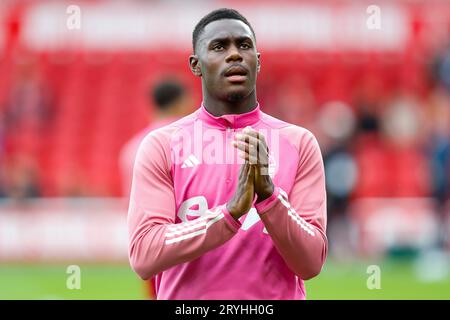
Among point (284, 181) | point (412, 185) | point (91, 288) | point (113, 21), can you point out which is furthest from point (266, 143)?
point (113, 21)

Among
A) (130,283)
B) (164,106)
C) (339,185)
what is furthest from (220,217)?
(339,185)

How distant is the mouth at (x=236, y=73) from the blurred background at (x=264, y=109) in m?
9.35

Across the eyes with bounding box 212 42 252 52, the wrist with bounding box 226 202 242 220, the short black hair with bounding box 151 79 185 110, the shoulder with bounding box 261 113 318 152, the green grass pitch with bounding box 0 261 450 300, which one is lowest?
the green grass pitch with bounding box 0 261 450 300

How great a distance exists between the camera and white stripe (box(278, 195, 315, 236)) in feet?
11.7

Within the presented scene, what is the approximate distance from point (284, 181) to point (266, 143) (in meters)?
0.21

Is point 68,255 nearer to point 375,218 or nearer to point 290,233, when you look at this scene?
point 375,218

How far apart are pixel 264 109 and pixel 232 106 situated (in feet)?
47.6

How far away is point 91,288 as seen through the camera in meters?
11.6

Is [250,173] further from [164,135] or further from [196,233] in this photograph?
[164,135]

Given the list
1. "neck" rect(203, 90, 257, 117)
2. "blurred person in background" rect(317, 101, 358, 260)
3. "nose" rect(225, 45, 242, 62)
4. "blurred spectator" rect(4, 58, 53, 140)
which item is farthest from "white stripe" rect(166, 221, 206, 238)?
"blurred spectator" rect(4, 58, 53, 140)

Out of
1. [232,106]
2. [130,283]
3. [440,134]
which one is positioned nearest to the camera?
[232,106]

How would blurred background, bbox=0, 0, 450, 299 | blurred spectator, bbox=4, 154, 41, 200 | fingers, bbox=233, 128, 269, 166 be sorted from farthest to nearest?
1. blurred spectator, bbox=4, 154, 41, 200
2. blurred background, bbox=0, 0, 450, 299
3. fingers, bbox=233, 128, 269, 166

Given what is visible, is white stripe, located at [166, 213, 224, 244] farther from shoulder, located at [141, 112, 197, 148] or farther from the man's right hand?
shoulder, located at [141, 112, 197, 148]

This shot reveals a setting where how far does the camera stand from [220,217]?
356cm
